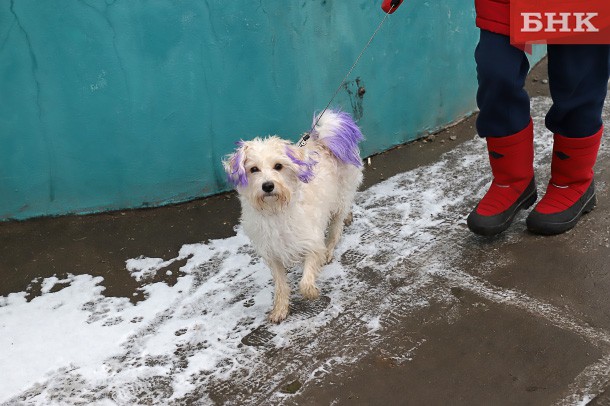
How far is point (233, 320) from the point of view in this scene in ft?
10.8

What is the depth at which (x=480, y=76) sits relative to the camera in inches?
135

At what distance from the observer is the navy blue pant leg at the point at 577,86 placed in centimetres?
328

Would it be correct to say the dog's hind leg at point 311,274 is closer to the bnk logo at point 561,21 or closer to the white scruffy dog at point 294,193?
the white scruffy dog at point 294,193

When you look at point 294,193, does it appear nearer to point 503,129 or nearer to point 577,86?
point 503,129

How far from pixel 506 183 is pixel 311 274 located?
1288mm

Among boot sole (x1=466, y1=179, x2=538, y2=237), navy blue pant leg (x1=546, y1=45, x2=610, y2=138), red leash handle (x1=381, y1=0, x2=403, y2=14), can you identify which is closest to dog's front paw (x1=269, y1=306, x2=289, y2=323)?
boot sole (x1=466, y1=179, x2=538, y2=237)

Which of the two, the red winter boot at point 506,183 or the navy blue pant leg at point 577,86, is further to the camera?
the red winter boot at point 506,183

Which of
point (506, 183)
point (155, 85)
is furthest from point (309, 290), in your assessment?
point (155, 85)

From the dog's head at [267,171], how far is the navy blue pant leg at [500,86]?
1040 millimetres

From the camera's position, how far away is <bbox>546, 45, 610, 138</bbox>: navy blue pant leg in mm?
3277

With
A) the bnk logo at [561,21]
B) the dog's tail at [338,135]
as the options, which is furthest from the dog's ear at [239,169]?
the bnk logo at [561,21]

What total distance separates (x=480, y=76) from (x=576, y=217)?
98 centimetres

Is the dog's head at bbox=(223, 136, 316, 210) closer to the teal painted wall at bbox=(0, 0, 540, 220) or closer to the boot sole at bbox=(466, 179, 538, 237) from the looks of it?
the boot sole at bbox=(466, 179, 538, 237)

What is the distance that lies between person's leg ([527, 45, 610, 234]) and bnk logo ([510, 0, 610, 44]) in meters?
0.09
